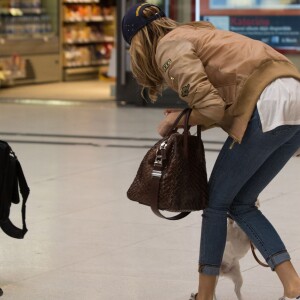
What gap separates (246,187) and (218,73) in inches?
19.4

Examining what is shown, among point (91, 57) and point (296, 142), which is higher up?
point (296, 142)

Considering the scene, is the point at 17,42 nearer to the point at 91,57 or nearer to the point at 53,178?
the point at 91,57

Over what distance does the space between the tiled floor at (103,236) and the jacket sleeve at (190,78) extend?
1057 mm

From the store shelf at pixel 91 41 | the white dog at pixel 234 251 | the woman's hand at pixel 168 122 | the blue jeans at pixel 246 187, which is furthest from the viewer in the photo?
the store shelf at pixel 91 41

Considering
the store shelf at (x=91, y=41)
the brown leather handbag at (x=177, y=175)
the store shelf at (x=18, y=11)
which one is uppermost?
the brown leather handbag at (x=177, y=175)

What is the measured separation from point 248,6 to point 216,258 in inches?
337

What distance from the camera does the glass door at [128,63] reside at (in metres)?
12.1

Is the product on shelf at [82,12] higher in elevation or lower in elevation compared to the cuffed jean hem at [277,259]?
lower

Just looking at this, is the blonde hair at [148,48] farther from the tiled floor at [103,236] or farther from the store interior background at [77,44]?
the store interior background at [77,44]

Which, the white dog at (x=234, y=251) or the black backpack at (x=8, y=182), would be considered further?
the black backpack at (x=8, y=182)

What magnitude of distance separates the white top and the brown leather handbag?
286mm

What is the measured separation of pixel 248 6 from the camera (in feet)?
38.9

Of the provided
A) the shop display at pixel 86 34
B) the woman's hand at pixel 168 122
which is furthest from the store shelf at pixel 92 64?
the woman's hand at pixel 168 122

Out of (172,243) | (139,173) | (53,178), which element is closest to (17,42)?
(53,178)
